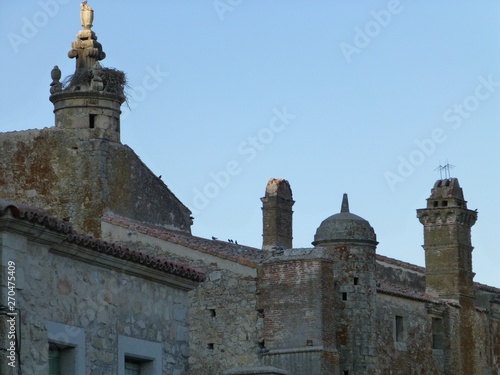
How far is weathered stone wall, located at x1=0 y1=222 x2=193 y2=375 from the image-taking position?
14859mm

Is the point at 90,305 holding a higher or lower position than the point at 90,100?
lower

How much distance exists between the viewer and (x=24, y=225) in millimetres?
14734

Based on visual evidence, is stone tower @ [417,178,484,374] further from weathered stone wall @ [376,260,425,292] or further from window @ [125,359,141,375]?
window @ [125,359,141,375]

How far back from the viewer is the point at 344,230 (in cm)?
2769

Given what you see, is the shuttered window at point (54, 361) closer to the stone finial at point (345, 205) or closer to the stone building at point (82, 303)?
the stone building at point (82, 303)

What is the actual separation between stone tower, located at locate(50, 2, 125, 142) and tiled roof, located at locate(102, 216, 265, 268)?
2118 millimetres

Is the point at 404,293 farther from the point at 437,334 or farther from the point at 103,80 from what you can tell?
the point at 103,80

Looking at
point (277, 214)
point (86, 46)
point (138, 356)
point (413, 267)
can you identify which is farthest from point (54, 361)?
point (413, 267)

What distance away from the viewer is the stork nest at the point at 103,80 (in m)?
29.1

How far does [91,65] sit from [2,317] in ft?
51.4

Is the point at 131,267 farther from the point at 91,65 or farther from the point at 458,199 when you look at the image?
the point at 458,199

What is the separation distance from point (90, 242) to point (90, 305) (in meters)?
0.76

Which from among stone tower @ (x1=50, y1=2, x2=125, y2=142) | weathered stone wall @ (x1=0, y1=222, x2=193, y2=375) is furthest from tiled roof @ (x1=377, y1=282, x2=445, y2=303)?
weathered stone wall @ (x1=0, y1=222, x2=193, y2=375)

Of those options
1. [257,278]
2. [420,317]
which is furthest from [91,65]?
[420,317]
